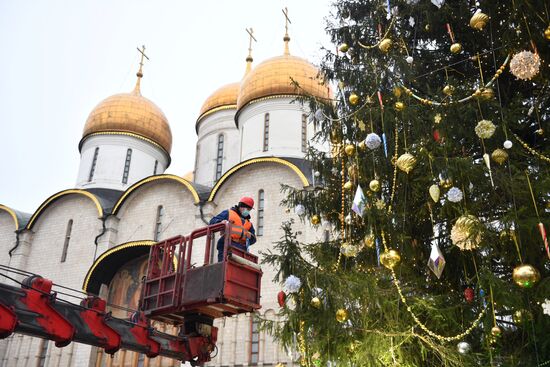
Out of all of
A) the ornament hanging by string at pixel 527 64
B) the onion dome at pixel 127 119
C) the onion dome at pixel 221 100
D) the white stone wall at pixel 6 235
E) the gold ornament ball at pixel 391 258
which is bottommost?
the gold ornament ball at pixel 391 258

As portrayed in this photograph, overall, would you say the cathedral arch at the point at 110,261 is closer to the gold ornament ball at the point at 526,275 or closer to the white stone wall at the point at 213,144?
the white stone wall at the point at 213,144

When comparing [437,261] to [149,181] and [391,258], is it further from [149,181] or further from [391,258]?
[149,181]

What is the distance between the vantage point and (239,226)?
6367mm

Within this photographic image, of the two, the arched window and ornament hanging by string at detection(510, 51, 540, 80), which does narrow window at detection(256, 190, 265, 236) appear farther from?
ornament hanging by string at detection(510, 51, 540, 80)

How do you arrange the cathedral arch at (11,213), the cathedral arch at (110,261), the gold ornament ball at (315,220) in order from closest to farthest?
1. the gold ornament ball at (315,220)
2. the cathedral arch at (110,261)
3. the cathedral arch at (11,213)

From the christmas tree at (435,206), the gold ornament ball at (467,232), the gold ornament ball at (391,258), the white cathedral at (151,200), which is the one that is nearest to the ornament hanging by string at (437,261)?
the christmas tree at (435,206)

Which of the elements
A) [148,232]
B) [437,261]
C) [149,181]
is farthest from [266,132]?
[437,261]

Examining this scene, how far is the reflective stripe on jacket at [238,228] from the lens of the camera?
20.7 ft

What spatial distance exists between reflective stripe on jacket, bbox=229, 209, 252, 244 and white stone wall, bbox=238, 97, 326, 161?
11.0 metres

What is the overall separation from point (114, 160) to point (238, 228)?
620 inches

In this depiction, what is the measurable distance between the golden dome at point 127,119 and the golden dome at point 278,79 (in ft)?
15.2

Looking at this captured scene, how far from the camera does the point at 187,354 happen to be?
654cm

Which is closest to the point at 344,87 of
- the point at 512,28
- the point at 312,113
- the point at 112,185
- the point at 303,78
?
the point at 312,113

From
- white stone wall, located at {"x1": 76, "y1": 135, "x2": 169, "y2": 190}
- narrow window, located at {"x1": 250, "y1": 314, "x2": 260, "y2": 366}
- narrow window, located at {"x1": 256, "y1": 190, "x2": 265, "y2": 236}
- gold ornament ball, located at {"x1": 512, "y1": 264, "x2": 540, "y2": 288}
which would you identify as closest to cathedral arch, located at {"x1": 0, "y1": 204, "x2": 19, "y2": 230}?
white stone wall, located at {"x1": 76, "y1": 135, "x2": 169, "y2": 190}
